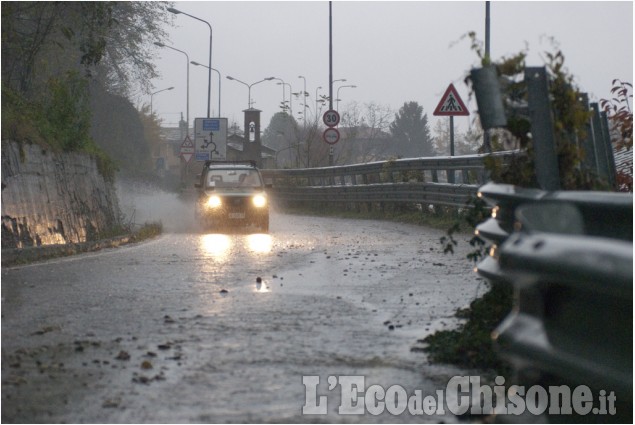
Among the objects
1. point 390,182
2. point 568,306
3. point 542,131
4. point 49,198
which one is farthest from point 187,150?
point 568,306

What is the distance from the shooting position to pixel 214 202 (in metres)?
24.6

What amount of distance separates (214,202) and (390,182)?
5.64 meters

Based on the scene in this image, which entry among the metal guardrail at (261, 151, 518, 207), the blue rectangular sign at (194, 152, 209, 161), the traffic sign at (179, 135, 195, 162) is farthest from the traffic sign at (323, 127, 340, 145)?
the traffic sign at (179, 135, 195, 162)

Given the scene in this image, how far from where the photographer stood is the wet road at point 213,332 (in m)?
5.71

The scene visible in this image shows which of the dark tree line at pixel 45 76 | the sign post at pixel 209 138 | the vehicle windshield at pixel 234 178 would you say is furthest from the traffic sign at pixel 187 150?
the vehicle windshield at pixel 234 178

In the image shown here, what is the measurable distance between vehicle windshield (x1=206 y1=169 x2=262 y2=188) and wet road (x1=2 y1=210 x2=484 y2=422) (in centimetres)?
1125

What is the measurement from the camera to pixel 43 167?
17.6 meters

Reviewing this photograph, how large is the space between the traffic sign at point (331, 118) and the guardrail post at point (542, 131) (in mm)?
32855

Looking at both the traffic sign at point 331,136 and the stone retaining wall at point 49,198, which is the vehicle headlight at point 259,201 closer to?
the stone retaining wall at point 49,198

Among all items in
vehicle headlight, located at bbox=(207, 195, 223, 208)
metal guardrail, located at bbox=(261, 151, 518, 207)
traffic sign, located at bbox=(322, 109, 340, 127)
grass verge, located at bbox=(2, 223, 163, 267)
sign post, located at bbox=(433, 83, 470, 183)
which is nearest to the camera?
grass verge, located at bbox=(2, 223, 163, 267)

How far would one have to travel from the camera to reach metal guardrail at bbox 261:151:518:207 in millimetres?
22891

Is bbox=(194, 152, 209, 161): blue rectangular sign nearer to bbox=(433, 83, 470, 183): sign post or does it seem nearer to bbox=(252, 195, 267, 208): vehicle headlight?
bbox=(433, 83, 470, 183): sign post

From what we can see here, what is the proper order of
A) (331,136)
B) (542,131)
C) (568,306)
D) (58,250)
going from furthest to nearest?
1. (331,136)
2. (58,250)
3. (542,131)
4. (568,306)

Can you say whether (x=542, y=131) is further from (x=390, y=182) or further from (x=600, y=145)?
(x=390, y=182)
